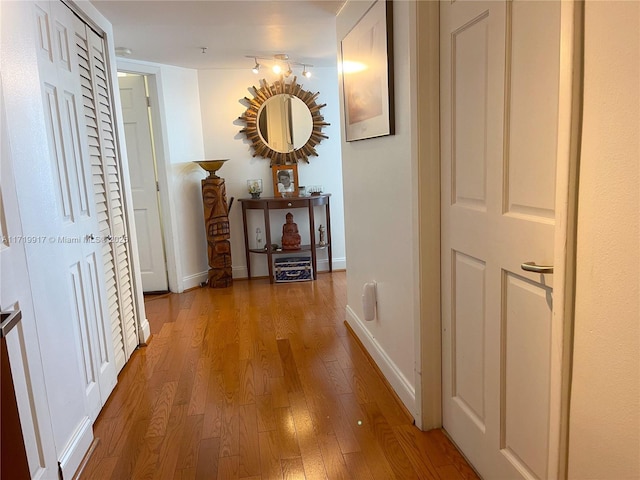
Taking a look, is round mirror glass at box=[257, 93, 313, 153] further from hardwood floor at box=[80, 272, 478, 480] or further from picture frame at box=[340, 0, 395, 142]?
hardwood floor at box=[80, 272, 478, 480]

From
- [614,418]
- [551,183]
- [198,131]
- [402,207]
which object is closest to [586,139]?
[551,183]

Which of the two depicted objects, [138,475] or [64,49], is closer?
[138,475]

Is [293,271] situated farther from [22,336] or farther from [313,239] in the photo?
[22,336]

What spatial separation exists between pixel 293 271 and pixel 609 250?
374 cm

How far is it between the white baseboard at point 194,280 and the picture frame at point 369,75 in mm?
2413

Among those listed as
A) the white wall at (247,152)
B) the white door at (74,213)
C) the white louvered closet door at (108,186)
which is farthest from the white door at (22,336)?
the white wall at (247,152)

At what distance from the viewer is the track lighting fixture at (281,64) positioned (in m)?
3.87

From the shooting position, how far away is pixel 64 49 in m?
2.06

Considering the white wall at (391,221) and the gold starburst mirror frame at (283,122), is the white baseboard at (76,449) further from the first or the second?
the gold starburst mirror frame at (283,122)

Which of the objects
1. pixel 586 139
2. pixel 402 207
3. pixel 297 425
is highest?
pixel 586 139

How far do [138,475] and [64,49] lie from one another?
189 cm

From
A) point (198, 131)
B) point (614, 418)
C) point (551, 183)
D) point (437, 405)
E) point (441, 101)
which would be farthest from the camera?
point (198, 131)

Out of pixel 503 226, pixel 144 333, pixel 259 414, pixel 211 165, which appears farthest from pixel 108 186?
pixel 503 226

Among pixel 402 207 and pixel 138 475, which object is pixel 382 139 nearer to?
pixel 402 207
